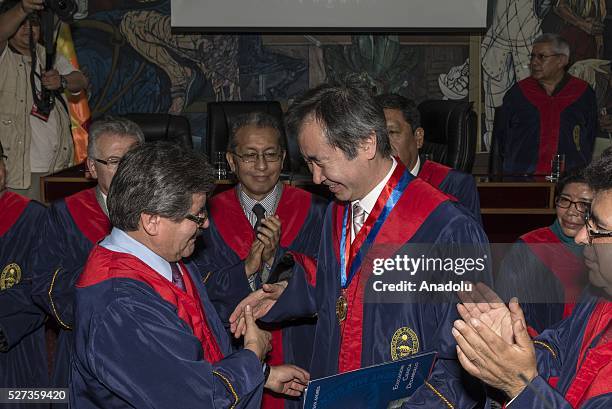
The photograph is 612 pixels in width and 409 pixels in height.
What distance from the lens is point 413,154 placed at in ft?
13.3

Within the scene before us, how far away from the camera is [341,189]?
2.69 metres

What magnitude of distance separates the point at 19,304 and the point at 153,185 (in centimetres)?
136

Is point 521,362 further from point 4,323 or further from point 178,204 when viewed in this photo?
point 4,323

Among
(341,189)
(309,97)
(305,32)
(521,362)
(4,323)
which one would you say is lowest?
(4,323)

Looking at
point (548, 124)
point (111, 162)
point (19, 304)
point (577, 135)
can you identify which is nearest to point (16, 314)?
point (19, 304)

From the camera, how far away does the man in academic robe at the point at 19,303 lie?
3256 millimetres

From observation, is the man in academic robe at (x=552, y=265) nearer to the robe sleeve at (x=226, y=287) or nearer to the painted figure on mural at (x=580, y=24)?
the robe sleeve at (x=226, y=287)

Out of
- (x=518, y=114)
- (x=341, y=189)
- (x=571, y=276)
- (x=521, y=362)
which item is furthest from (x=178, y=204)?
(x=518, y=114)

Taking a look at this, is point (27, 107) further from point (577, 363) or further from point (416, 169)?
point (577, 363)

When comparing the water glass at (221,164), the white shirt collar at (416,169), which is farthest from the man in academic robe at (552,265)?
the water glass at (221,164)

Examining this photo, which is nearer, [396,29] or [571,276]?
[571,276]

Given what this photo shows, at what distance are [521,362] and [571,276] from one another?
173 cm

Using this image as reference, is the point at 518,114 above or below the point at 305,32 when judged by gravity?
below

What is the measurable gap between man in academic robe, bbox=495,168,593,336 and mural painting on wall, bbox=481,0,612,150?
5029 millimetres
